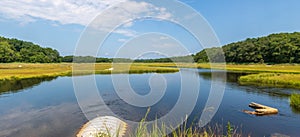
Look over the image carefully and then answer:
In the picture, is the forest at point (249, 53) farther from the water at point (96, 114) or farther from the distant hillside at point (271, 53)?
the water at point (96, 114)

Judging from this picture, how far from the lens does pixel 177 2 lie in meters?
9.69

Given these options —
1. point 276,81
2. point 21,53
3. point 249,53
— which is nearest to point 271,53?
point 249,53

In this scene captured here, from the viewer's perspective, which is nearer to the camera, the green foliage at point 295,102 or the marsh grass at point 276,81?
the green foliage at point 295,102

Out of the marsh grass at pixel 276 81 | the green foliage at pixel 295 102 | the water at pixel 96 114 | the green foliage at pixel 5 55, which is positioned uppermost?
the green foliage at pixel 5 55

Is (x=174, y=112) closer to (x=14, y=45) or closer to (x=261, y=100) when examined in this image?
(x=261, y=100)

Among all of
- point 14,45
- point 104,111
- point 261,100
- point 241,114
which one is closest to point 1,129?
point 104,111

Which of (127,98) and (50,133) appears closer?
(50,133)

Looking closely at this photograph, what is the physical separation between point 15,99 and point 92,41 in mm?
15869

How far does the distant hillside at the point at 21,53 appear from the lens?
7944 cm

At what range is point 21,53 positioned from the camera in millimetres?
90562

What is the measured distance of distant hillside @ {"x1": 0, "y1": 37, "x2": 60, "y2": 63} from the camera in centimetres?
7944

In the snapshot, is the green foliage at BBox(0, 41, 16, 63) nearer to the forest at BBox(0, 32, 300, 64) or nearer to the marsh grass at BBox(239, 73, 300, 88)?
the forest at BBox(0, 32, 300, 64)

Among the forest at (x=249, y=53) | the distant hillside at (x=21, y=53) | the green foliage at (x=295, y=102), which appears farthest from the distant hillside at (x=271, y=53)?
the distant hillside at (x=21, y=53)

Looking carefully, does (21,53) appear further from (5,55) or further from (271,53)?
(271,53)
